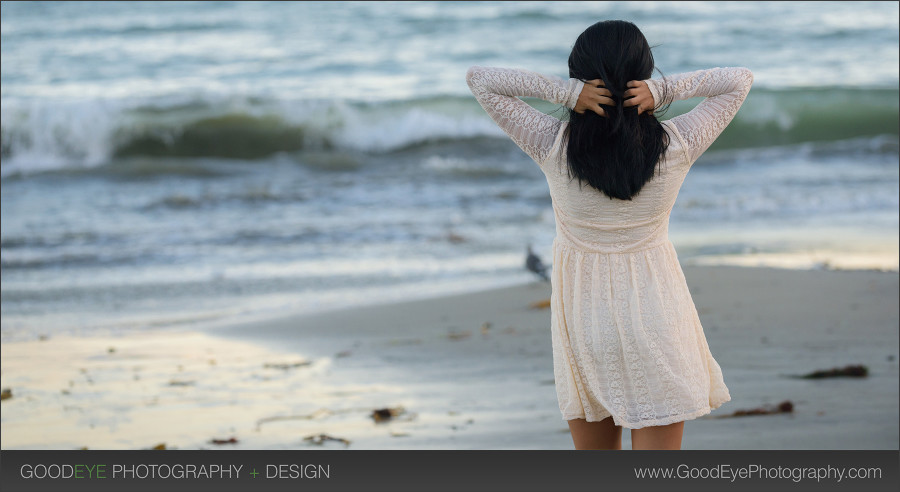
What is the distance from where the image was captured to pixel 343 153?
14.4 metres

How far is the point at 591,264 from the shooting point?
7.21 ft

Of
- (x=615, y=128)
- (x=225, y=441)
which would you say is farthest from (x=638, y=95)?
(x=225, y=441)

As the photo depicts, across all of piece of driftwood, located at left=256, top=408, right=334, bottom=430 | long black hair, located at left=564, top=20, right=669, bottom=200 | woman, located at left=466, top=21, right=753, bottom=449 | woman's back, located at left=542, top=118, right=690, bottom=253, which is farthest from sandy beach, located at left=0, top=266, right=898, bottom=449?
long black hair, located at left=564, top=20, right=669, bottom=200

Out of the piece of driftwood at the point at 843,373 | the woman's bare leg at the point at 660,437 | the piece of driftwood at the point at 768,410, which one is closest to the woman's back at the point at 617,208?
the woman's bare leg at the point at 660,437

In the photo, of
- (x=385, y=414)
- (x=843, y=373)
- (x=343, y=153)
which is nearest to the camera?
(x=385, y=414)

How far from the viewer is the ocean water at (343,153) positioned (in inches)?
287

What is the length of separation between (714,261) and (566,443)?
361 cm

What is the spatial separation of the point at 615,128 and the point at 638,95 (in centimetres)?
9

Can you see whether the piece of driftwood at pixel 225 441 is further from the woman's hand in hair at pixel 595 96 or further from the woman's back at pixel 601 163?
the woman's hand in hair at pixel 595 96

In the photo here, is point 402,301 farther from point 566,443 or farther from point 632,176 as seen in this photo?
point 632,176

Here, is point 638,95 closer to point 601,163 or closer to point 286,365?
point 601,163

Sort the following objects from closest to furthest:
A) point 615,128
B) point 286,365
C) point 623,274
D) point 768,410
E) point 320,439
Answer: point 615,128 → point 623,274 → point 320,439 → point 768,410 → point 286,365

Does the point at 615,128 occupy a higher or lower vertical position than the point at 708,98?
lower

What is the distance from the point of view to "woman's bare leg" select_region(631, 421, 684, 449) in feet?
7.28
